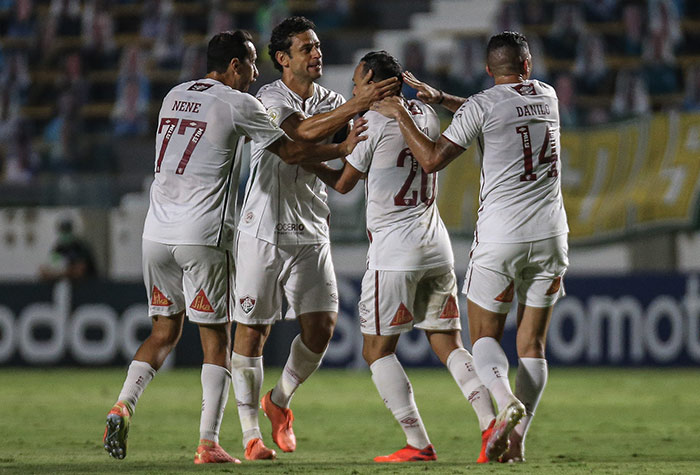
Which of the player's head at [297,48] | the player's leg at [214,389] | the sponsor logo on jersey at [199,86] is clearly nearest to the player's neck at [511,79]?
the player's head at [297,48]

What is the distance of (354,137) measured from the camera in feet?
20.0

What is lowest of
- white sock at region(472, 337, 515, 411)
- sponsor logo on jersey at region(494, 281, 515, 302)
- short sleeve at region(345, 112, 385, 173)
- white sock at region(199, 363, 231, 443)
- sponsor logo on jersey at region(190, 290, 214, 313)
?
white sock at region(199, 363, 231, 443)

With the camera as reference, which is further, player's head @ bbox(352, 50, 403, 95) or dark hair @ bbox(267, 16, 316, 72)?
dark hair @ bbox(267, 16, 316, 72)

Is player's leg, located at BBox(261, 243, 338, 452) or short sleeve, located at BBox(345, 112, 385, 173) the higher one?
short sleeve, located at BBox(345, 112, 385, 173)

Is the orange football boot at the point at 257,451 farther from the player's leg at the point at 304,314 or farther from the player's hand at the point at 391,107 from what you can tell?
the player's hand at the point at 391,107

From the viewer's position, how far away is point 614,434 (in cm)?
750

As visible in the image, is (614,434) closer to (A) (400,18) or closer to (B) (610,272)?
(B) (610,272)

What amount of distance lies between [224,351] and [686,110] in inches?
416

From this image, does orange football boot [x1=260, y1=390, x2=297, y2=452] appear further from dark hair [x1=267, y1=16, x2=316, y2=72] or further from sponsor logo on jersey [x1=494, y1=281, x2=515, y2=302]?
dark hair [x1=267, y1=16, x2=316, y2=72]

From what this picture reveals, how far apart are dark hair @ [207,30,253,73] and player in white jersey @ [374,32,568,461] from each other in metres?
0.96

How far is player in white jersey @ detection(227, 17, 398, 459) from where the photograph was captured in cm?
633

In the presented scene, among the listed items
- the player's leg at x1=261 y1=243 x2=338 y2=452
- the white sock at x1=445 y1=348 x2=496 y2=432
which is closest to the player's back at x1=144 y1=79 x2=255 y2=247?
the player's leg at x1=261 y1=243 x2=338 y2=452

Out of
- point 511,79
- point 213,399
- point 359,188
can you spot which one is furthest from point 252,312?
point 359,188

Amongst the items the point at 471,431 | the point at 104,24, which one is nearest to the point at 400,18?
the point at 104,24
